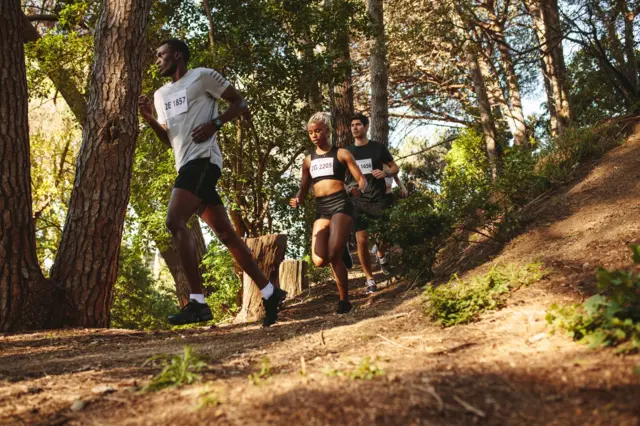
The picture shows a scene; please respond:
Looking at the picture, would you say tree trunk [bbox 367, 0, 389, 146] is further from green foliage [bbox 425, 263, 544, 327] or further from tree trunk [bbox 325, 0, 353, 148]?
green foliage [bbox 425, 263, 544, 327]

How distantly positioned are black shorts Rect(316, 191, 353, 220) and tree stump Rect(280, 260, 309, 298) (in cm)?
327

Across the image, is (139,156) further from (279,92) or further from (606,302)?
(606,302)

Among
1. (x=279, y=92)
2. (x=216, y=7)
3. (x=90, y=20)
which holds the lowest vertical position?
(x=279, y=92)

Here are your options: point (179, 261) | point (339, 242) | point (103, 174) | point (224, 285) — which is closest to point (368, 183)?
point (339, 242)

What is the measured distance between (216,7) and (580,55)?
6.38m

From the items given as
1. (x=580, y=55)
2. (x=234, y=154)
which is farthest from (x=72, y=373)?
(x=580, y=55)

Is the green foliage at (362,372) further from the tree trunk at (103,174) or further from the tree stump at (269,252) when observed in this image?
the tree trunk at (103,174)

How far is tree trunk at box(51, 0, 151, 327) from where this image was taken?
6.52 m

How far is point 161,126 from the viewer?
5230mm

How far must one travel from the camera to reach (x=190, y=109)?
16.8ft

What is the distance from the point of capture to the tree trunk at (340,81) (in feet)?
34.1

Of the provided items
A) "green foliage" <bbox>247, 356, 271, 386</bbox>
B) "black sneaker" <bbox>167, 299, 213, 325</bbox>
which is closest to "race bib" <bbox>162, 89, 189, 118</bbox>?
"black sneaker" <bbox>167, 299, 213, 325</bbox>

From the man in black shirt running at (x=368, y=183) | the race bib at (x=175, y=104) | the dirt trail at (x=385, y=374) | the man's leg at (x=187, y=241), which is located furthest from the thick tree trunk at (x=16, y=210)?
the man in black shirt running at (x=368, y=183)

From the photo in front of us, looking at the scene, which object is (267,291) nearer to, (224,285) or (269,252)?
(269,252)
